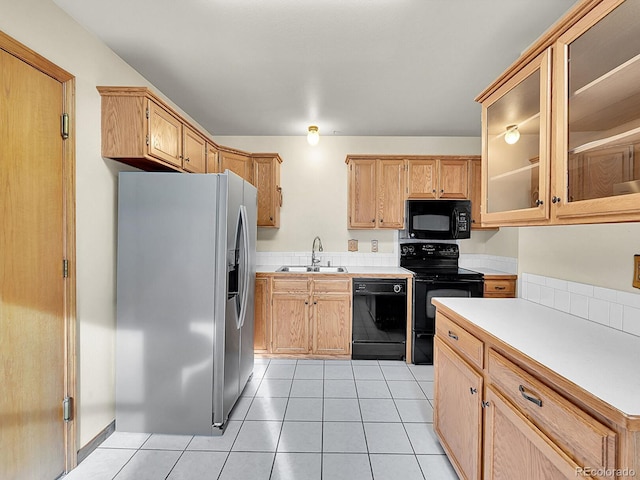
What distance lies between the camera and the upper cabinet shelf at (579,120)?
3.15 ft

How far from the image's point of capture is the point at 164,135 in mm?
2096

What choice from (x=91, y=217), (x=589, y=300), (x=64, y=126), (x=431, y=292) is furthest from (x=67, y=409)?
(x=431, y=292)

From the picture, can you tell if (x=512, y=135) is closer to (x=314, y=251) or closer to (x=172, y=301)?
(x=172, y=301)

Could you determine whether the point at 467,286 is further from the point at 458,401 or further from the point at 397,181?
the point at 458,401

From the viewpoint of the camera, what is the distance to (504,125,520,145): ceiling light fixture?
58.8 inches

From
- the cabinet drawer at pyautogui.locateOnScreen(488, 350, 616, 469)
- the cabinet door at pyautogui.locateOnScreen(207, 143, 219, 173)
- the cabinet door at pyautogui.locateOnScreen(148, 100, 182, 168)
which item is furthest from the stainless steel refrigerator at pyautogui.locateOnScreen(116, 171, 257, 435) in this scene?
the cabinet drawer at pyautogui.locateOnScreen(488, 350, 616, 469)

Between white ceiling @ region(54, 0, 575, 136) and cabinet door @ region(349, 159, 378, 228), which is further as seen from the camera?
cabinet door @ region(349, 159, 378, 228)

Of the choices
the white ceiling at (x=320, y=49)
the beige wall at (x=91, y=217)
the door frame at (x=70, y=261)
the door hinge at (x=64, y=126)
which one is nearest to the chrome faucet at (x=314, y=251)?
the white ceiling at (x=320, y=49)

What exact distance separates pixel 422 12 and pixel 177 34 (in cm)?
148

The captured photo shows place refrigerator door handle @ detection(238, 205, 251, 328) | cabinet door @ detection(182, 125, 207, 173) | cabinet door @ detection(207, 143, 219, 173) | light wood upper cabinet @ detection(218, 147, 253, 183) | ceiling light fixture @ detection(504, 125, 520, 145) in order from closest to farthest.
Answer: ceiling light fixture @ detection(504, 125, 520, 145) < refrigerator door handle @ detection(238, 205, 251, 328) < cabinet door @ detection(182, 125, 207, 173) < cabinet door @ detection(207, 143, 219, 173) < light wood upper cabinet @ detection(218, 147, 253, 183)

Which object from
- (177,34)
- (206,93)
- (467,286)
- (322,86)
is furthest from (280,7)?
(467,286)

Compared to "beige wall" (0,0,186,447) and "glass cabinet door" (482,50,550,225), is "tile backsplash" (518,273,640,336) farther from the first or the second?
"beige wall" (0,0,186,447)

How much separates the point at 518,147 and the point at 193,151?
7.73 feet

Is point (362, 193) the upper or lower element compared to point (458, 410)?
upper
